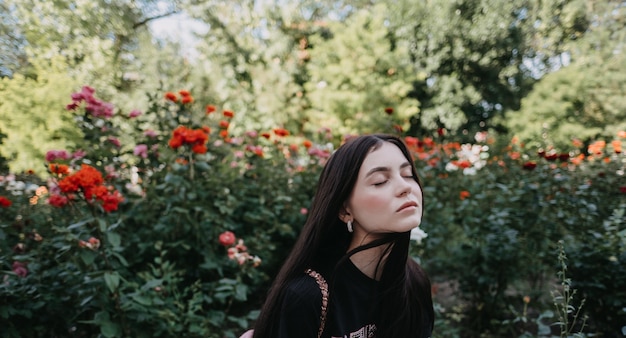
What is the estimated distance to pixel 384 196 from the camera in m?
0.98

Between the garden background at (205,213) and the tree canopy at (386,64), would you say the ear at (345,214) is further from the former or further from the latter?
A: the tree canopy at (386,64)

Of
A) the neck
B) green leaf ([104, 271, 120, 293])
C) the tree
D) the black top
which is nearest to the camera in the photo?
the black top

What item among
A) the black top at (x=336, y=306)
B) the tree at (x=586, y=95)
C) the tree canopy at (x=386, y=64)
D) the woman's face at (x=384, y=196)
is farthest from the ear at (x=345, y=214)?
the tree at (x=586, y=95)

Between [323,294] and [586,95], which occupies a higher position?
[586,95]

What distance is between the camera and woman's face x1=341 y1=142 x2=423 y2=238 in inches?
38.2

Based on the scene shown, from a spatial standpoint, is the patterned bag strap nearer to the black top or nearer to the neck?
the black top

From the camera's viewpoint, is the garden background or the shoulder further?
the garden background

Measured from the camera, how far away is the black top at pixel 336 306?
3.04ft

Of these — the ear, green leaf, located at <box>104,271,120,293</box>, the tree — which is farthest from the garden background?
the tree

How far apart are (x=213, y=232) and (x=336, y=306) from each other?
1553mm

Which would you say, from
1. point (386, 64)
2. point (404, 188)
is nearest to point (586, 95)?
point (386, 64)

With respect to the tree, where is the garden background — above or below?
below

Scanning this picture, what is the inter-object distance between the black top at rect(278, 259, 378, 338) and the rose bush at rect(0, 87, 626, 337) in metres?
0.98

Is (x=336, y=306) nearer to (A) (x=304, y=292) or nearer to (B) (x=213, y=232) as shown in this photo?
(A) (x=304, y=292)
